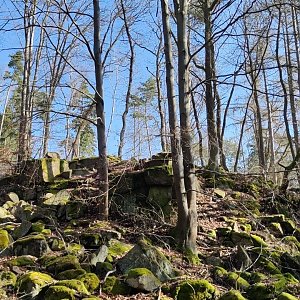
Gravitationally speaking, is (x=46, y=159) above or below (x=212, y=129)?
below

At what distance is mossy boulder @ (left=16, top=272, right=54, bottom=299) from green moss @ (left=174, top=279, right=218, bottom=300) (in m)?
1.83

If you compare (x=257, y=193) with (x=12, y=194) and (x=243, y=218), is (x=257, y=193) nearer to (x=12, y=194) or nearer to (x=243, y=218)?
(x=243, y=218)

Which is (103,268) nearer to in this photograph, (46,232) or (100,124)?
(46,232)

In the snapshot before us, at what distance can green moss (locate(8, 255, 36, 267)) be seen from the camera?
19.7 ft

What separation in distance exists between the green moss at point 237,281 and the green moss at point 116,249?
182 cm

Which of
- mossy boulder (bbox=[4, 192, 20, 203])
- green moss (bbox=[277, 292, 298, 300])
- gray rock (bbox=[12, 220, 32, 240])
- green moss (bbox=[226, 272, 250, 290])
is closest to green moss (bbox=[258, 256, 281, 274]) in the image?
green moss (bbox=[226, 272, 250, 290])

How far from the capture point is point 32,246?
259 inches

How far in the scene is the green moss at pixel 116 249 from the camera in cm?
646

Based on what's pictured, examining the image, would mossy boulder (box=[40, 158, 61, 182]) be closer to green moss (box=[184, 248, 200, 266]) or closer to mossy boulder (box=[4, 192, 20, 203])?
mossy boulder (box=[4, 192, 20, 203])

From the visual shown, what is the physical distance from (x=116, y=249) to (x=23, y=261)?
1.56 m

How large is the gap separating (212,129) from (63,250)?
5.95 m

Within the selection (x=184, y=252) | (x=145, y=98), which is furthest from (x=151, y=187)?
(x=145, y=98)

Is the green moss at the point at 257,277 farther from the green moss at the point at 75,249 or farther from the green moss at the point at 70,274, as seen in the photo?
the green moss at the point at 75,249

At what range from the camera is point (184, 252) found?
7000 millimetres
